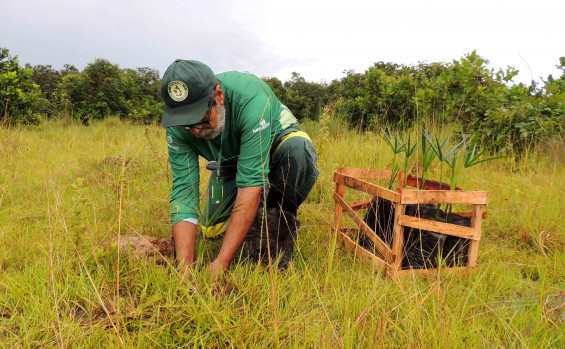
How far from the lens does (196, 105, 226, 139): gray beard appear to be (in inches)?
78.5

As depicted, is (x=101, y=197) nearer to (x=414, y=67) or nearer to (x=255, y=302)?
(x=255, y=302)

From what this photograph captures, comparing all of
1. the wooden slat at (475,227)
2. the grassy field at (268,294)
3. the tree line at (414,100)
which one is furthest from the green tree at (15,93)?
the wooden slat at (475,227)

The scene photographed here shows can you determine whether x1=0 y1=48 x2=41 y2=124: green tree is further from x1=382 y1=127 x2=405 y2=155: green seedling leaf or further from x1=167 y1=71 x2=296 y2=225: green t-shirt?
x1=382 y1=127 x2=405 y2=155: green seedling leaf

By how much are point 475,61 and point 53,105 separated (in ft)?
39.8

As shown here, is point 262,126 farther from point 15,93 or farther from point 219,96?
point 15,93

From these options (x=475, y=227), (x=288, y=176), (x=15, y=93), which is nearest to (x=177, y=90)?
(x=288, y=176)

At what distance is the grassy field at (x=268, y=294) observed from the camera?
126 cm

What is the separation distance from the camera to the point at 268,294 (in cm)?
153

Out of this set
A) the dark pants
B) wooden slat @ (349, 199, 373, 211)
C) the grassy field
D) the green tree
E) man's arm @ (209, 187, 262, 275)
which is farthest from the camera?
the green tree

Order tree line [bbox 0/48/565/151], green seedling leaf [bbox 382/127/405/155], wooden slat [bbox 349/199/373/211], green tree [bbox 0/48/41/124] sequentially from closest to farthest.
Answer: green seedling leaf [bbox 382/127/405/155], wooden slat [bbox 349/199/373/211], tree line [bbox 0/48/565/151], green tree [bbox 0/48/41/124]

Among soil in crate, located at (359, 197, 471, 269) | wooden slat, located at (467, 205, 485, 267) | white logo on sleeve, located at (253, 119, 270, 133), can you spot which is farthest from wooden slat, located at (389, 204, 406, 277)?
white logo on sleeve, located at (253, 119, 270, 133)

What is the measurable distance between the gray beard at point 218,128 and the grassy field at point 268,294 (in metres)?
0.42

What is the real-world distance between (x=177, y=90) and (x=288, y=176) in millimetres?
951

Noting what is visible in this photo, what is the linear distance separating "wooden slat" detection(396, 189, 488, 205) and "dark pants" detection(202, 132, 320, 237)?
0.76 metres
